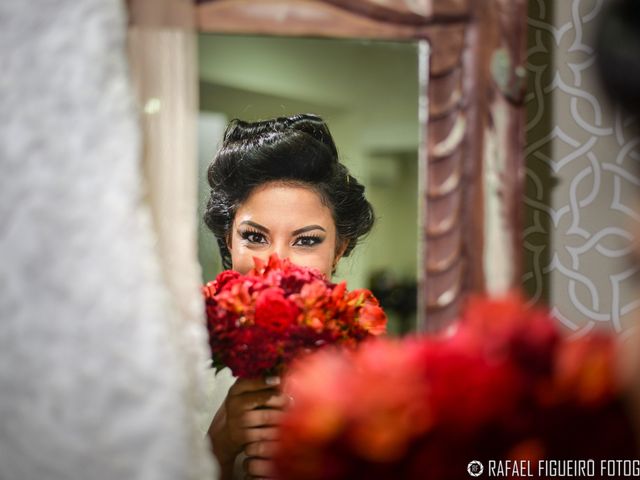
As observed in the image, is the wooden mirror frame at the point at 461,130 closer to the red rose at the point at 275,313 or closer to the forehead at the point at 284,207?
the red rose at the point at 275,313

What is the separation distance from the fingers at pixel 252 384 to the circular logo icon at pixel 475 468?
36 centimetres

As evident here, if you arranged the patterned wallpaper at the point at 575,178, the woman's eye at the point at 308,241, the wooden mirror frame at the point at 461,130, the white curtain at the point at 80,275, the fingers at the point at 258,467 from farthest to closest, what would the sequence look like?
1. the woman's eye at the point at 308,241
2. the patterned wallpaper at the point at 575,178
3. the fingers at the point at 258,467
4. the wooden mirror frame at the point at 461,130
5. the white curtain at the point at 80,275

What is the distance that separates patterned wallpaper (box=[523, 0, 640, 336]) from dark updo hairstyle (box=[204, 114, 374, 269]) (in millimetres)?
323

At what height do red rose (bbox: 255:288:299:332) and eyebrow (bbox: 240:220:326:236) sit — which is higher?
eyebrow (bbox: 240:220:326:236)

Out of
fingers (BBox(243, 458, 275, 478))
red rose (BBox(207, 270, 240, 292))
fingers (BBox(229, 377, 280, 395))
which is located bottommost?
fingers (BBox(243, 458, 275, 478))

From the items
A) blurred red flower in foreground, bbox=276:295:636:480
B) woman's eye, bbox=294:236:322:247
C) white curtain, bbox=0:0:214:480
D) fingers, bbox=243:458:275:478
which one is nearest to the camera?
blurred red flower in foreground, bbox=276:295:636:480

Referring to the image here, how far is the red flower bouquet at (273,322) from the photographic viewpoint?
89 centimetres

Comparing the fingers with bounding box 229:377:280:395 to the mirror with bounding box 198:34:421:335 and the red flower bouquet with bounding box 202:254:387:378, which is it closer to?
the red flower bouquet with bounding box 202:254:387:378

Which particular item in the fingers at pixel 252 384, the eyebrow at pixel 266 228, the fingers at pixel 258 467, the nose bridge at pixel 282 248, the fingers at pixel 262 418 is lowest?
the fingers at pixel 258 467

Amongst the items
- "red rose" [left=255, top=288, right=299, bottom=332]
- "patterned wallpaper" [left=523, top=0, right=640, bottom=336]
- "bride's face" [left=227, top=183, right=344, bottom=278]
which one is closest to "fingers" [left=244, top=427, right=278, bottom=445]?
"red rose" [left=255, top=288, right=299, bottom=332]

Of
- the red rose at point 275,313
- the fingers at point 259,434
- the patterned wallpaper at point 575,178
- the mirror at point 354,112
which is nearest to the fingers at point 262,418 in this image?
the fingers at point 259,434

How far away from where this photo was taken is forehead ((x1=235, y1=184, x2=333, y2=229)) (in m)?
1.22

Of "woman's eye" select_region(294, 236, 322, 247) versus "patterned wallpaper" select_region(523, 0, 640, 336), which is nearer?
"patterned wallpaper" select_region(523, 0, 640, 336)

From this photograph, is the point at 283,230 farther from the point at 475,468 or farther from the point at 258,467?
the point at 475,468
